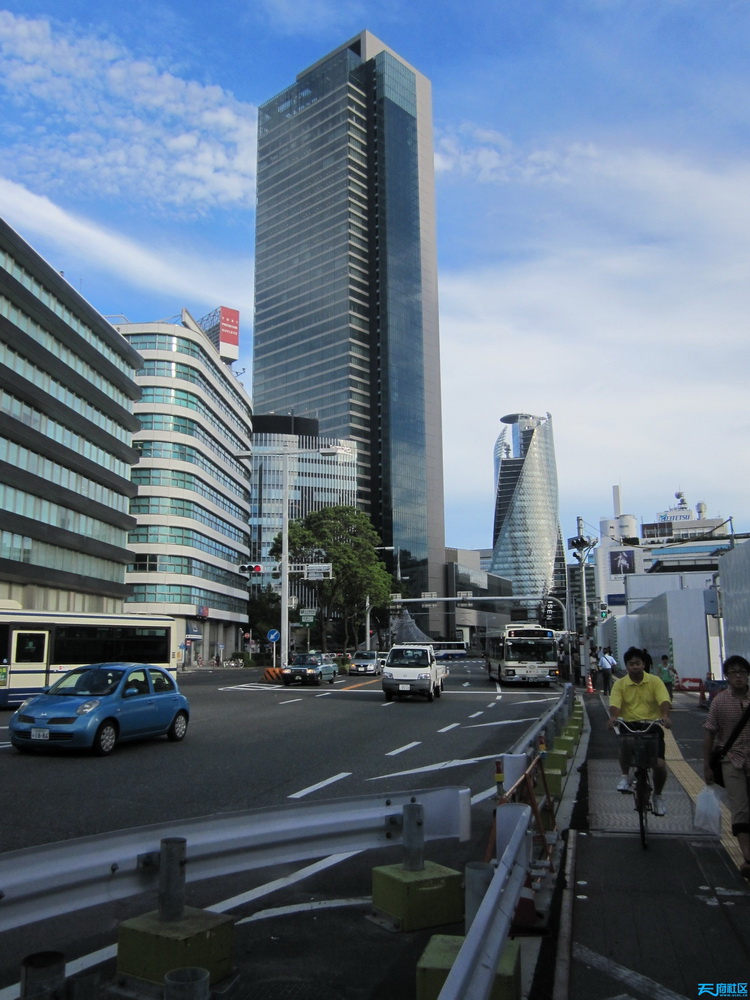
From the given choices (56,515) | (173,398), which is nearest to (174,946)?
(56,515)

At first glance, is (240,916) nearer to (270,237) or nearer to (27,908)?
(27,908)

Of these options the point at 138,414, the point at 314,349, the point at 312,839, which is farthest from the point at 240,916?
the point at 314,349

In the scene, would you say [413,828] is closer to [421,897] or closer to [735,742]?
[421,897]

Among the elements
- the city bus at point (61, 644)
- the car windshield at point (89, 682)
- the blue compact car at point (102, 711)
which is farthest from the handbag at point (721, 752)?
the city bus at point (61, 644)

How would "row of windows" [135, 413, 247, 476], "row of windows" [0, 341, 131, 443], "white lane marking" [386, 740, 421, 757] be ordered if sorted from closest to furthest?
"white lane marking" [386, 740, 421, 757] < "row of windows" [0, 341, 131, 443] < "row of windows" [135, 413, 247, 476]

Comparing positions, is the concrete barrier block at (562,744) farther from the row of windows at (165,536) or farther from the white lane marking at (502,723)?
the row of windows at (165,536)

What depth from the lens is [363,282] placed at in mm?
167875

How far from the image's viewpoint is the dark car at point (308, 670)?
38781 mm

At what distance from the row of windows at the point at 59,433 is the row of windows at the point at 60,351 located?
4182mm

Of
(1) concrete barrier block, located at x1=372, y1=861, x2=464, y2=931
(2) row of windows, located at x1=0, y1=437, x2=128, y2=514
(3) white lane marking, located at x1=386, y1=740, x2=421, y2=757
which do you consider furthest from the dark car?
(1) concrete barrier block, located at x1=372, y1=861, x2=464, y2=931

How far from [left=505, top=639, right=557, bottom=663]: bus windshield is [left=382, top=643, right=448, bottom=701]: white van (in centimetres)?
1180

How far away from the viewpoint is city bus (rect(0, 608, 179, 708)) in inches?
918

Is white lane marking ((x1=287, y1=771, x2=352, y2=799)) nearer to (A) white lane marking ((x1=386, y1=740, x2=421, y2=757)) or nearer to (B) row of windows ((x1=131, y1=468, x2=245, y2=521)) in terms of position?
(A) white lane marking ((x1=386, y1=740, x2=421, y2=757))

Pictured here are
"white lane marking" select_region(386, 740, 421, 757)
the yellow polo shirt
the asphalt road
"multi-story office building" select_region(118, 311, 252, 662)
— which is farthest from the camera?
"multi-story office building" select_region(118, 311, 252, 662)
